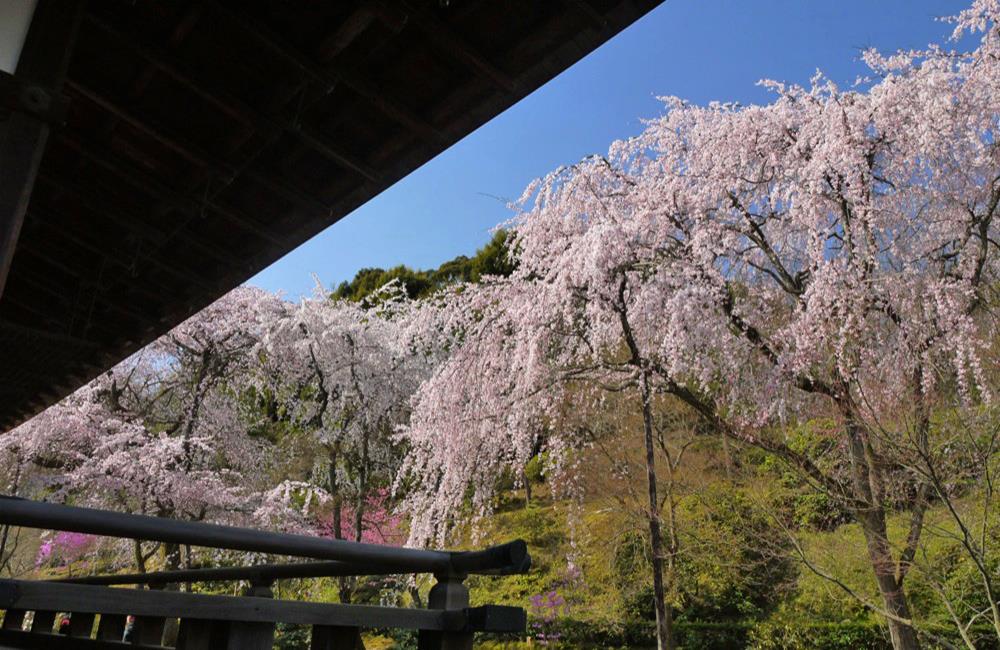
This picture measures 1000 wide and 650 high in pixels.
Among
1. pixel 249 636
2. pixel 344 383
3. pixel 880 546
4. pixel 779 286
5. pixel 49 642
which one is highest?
pixel 344 383

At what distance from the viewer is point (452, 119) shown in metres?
2.73

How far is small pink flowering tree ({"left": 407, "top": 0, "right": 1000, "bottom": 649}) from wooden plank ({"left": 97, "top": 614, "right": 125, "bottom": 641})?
553 centimetres

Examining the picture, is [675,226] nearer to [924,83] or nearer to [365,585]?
[924,83]

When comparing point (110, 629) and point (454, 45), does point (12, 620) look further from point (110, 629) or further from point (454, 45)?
point (454, 45)

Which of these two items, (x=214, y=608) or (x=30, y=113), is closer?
(x=214, y=608)

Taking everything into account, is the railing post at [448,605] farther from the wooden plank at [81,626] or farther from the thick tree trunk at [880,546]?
the thick tree trunk at [880,546]

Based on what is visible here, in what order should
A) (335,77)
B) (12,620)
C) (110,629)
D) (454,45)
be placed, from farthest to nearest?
1. (12,620)
2. (110,629)
3. (335,77)
4. (454,45)

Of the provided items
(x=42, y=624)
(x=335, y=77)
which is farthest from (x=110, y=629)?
(x=335, y=77)

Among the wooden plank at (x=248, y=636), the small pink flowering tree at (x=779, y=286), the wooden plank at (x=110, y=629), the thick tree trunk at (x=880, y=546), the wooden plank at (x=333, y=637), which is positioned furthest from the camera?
the small pink flowering tree at (x=779, y=286)

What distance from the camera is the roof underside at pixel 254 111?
2.41m

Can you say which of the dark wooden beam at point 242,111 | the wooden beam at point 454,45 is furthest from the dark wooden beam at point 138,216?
the wooden beam at point 454,45

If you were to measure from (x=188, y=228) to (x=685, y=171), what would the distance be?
264 inches

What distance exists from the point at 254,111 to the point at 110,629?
8.16ft

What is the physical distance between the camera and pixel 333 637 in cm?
200
